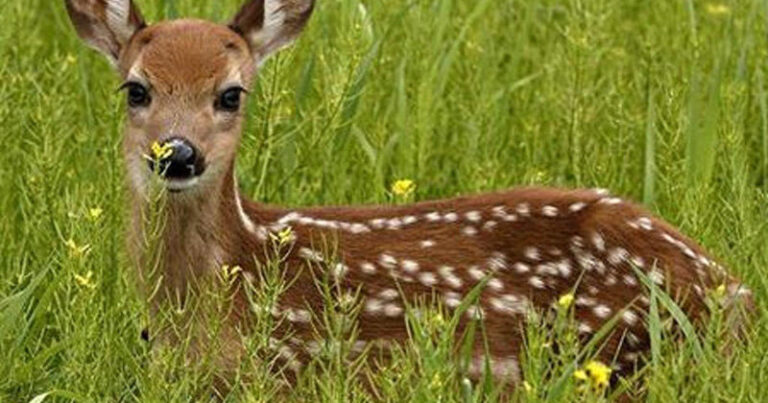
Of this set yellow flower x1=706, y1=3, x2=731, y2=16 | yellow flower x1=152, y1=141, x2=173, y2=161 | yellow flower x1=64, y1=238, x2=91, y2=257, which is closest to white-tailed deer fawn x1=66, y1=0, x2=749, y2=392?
yellow flower x1=152, y1=141, x2=173, y2=161

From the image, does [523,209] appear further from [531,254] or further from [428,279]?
[428,279]

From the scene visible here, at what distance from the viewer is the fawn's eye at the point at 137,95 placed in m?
6.28

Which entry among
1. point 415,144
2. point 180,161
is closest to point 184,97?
point 180,161

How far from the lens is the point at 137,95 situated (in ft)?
20.7

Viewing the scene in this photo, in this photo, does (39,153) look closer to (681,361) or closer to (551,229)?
(551,229)

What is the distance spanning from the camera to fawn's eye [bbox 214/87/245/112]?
6312 mm

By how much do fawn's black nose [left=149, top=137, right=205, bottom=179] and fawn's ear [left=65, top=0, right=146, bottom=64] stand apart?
0.67 m

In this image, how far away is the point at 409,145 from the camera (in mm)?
7574

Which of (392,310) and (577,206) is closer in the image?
(392,310)

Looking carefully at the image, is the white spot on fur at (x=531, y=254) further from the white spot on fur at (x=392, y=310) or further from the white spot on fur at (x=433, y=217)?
the white spot on fur at (x=392, y=310)

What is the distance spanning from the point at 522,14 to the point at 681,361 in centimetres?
406

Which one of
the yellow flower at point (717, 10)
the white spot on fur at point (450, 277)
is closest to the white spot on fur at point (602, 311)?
the white spot on fur at point (450, 277)

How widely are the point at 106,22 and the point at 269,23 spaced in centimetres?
45

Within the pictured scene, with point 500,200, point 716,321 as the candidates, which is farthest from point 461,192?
point 716,321
